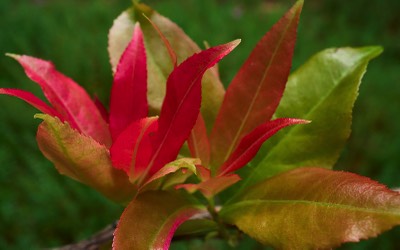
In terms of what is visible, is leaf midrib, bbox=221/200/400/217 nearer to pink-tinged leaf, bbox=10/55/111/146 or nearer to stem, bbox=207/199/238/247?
stem, bbox=207/199/238/247

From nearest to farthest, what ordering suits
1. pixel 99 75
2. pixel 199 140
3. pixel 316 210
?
pixel 316 210, pixel 199 140, pixel 99 75

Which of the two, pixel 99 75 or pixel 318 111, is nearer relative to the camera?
pixel 318 111

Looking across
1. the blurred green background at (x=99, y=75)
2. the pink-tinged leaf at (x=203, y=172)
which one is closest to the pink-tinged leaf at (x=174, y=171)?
the pink-tinged leaf at (x=203, y=172)

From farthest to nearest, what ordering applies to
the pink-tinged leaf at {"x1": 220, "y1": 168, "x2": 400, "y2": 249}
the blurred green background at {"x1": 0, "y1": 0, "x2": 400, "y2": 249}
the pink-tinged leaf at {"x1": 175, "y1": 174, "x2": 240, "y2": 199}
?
the blurred green background at {"x1": 0, "y1": 0, "x2": 400, "y2": 249} → the pink-tinged leaf at {"x1": 175, "y1": 174, "x2": 240, "y2": 199} → the pink-tinged leaf at {"x1": 220, "y1": 168, "x2": 400, "y2": 249}

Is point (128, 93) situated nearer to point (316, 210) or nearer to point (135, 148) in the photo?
point (135, 148)

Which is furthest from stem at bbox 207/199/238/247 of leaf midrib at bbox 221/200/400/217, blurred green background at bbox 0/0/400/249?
blurred green background at bbox 0/0/400/249

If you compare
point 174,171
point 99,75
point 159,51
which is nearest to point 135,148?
point 174,171

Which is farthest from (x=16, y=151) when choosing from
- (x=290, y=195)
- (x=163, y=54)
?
(x=290, y=195)

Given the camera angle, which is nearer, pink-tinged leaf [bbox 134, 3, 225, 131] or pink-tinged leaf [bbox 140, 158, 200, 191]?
pink-tinged leaf [bbox 140, 158, 200, 191]
